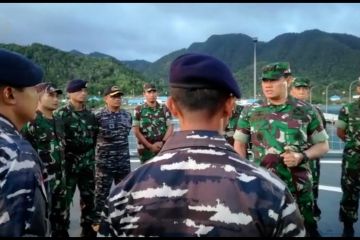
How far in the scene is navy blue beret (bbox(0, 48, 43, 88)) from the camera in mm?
1723

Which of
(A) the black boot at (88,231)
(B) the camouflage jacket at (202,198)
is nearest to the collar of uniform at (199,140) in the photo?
(B) the camouflage jacket at (202,198)

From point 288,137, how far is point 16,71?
85.8 inches

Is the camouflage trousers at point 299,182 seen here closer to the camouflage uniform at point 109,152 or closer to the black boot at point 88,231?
the black boot at point 88,231

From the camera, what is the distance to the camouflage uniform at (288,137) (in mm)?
3176

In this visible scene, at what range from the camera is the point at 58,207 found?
408cm

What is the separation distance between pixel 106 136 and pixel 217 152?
438 centimetres

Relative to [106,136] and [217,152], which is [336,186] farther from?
[217,152]

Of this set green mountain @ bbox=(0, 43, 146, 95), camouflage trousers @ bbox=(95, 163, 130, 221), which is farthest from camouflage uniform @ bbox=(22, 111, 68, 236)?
green mountain @ bbox=(0, 43, 146, 95)

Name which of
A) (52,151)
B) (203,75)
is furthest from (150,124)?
(203,75)

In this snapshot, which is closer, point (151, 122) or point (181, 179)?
point (181, 179)

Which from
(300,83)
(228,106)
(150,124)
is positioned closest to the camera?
(228,106)

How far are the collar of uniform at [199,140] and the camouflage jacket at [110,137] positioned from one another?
429 centimetres

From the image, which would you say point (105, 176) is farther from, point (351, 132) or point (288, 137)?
point (351, 132)

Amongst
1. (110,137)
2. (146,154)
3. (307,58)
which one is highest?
(307,58)
